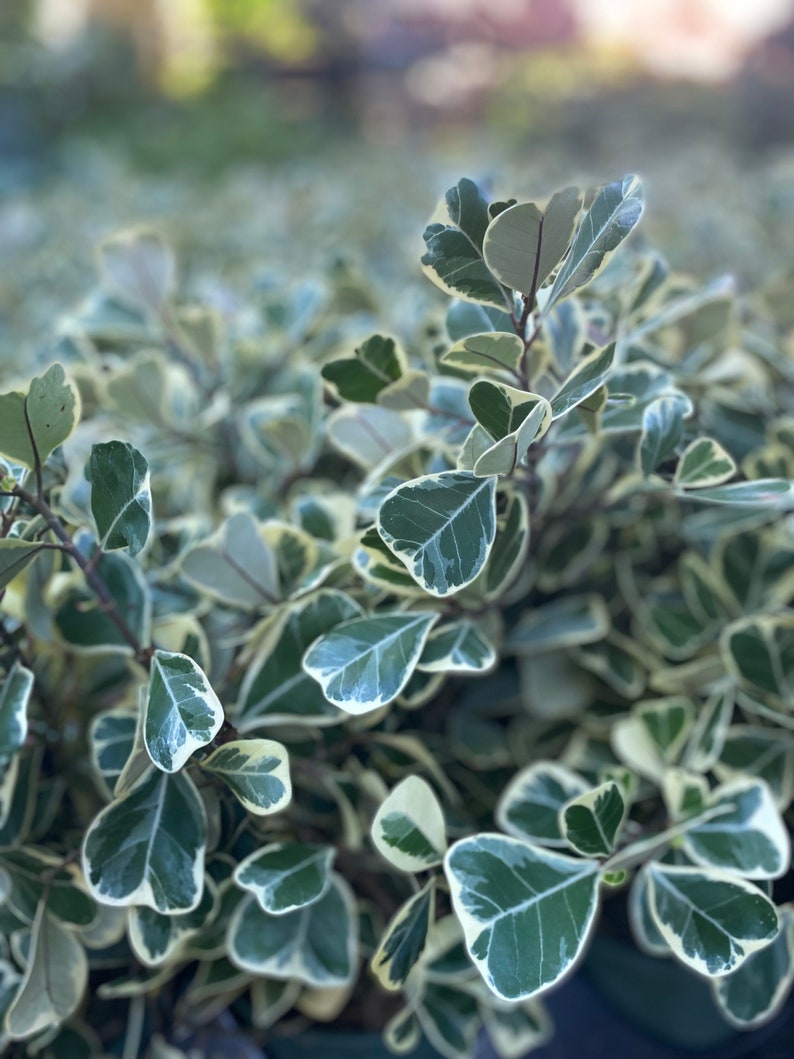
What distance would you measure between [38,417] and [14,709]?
161mm

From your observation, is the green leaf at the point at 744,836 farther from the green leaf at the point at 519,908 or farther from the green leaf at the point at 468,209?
the green leaf at the point at 468,209

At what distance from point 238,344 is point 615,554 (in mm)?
429

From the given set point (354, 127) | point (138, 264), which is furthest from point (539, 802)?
point (354, 127)

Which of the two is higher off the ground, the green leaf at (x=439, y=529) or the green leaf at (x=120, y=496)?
the green leaf at (x=120, y=496)

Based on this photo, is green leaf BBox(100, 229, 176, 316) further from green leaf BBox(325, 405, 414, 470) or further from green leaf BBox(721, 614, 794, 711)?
green leaf BBox(721, 614, 794, 711)

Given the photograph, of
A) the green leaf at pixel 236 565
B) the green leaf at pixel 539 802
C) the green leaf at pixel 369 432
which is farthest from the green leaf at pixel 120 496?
the green leaf at pixel 539 802

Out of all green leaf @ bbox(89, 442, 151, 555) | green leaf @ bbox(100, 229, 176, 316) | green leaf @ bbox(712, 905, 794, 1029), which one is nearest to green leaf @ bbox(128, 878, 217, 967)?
green leaf @ bbox(89, 442, 151, 555)

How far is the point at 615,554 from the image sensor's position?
0.80 m

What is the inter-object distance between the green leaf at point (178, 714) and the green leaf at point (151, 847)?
0.07 m

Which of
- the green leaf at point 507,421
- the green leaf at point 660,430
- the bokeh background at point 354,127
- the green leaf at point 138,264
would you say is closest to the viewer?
the green leaf at point 507,421

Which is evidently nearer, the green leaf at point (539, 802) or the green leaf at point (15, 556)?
the green leaf at point (15, 556)

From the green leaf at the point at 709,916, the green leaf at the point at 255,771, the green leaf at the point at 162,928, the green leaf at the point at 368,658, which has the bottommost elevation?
the green leaf at the point at 709,916

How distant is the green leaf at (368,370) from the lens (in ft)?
1.72

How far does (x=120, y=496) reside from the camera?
17.6 inches
